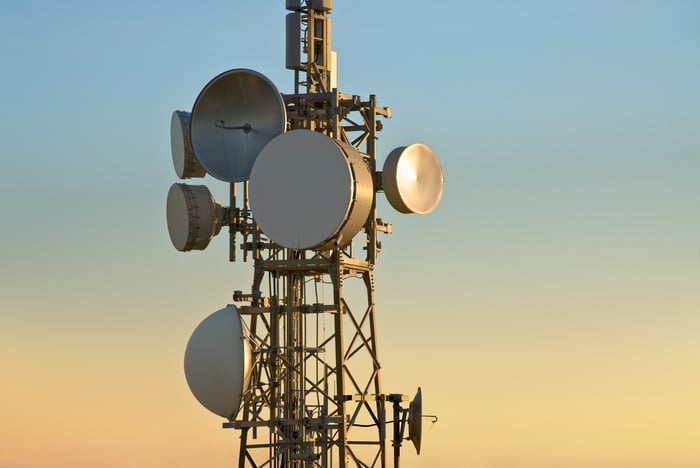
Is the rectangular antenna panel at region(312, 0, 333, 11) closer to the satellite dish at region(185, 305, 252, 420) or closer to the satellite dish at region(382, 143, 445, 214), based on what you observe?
the satellite dish at region(382, 143, 445, 214)

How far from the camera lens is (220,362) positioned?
268 feet

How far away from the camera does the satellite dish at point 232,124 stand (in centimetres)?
8256

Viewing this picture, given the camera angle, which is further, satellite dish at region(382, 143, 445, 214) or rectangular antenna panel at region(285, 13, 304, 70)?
rectangular antenna panel at region(285, 13, 304, 70)

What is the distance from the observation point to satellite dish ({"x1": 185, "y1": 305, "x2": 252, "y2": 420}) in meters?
81.4

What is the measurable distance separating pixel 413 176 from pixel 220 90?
8568mm

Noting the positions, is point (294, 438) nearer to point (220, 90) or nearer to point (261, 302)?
point (261, 302)

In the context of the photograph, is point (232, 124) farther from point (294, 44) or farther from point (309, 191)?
point (309, 191)

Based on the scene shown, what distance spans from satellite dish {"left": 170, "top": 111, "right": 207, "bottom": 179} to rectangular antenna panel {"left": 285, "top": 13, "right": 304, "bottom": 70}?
4.77 m

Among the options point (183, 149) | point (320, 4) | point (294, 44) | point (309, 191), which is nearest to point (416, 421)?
point (309, 191)

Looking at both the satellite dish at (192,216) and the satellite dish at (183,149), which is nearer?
the satellite dish at (192,216)

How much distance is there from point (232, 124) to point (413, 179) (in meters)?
7.75

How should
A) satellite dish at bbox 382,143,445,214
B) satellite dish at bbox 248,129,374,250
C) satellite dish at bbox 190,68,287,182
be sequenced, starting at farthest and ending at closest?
1. satellite dish at bbox 190,68,287,182
2. satellite dish at bbox 382,143,445,214
3. satellite dish at bbox 248,129,374,250

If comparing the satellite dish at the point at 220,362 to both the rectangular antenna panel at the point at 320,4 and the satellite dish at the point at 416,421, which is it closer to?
the satellite dish at the point at 416,421

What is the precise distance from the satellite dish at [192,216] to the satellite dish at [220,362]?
10.5 ft
